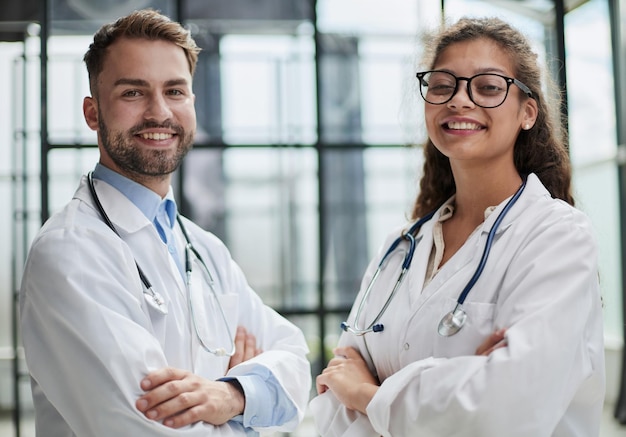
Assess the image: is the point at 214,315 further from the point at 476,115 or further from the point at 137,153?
the point at 476,115

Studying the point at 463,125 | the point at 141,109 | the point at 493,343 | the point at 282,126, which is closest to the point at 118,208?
the point at 141,109

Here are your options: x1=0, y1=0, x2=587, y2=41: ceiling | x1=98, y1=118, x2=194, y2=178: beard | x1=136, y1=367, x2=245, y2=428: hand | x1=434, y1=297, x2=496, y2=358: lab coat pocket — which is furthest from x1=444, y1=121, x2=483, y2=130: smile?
x1=0, y1=0, x2=587, y2=41: ceiling

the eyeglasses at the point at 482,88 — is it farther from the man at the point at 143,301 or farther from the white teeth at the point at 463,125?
the man at the point at 143,301

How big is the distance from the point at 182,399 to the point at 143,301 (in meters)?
0.27

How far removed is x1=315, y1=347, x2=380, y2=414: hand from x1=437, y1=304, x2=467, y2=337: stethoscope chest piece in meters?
0.21

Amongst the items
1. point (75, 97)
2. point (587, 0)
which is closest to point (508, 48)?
point (75, 97)

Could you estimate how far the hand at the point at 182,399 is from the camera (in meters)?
1.65

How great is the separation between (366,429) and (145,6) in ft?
10.3

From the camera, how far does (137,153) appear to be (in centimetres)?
197

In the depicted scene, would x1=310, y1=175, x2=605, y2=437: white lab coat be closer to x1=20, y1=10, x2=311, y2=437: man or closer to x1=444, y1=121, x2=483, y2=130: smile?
x1=444, y1=121, x2=483, y2=130: smile

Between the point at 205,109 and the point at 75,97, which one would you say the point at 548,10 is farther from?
the point at 75,97

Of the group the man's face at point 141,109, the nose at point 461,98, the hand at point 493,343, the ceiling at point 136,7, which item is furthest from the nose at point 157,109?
the ceiling at point 136,7

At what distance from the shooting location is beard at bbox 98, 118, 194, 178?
197 centimetres

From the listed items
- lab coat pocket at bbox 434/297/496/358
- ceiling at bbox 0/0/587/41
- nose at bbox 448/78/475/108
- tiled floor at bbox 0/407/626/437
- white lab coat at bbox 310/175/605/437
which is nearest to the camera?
white lab coat at bbox 310/175/605/437
